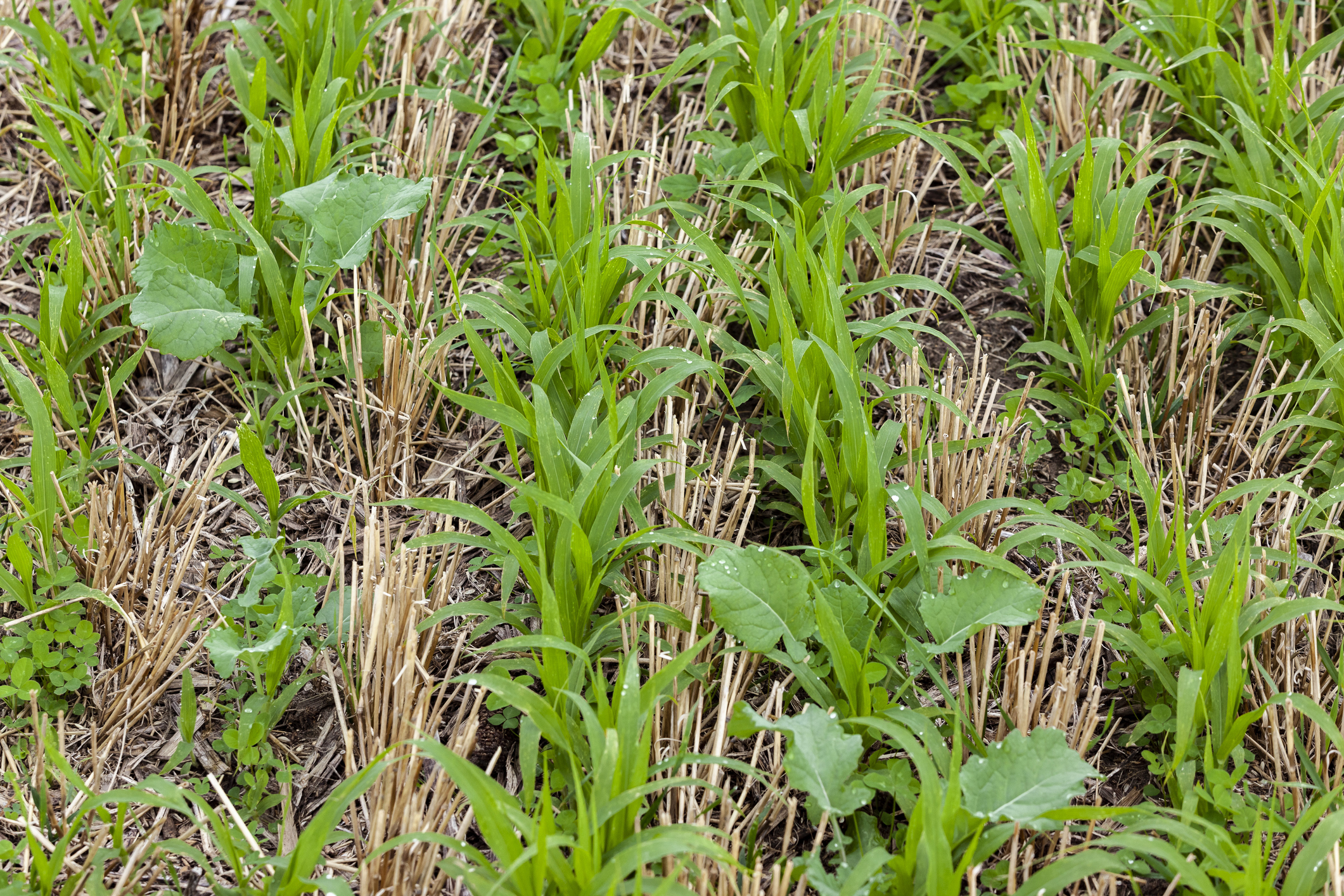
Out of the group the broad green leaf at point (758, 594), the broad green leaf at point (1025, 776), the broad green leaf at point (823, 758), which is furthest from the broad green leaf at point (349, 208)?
the broad green leaf at point (1025, 776)

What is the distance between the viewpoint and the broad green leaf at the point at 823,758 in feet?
5.14

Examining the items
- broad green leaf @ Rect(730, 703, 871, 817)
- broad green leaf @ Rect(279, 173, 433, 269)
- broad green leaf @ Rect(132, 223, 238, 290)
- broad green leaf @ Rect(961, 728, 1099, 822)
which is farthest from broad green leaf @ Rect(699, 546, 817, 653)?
broad green leaf @ Rect(132, 223, 238, 290)

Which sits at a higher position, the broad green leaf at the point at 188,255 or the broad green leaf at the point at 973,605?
the broad green leaf at the point at 188,255

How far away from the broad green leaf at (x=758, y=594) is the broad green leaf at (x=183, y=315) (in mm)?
1047

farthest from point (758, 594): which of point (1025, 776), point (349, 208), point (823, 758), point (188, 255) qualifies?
point (188, 255)

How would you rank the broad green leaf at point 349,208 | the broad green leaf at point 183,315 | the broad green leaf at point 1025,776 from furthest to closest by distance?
the broad green leaf at point 349,208, the broad green leaf at point 183,315, the broad green leaf at point 1025,776

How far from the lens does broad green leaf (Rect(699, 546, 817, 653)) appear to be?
1711mm

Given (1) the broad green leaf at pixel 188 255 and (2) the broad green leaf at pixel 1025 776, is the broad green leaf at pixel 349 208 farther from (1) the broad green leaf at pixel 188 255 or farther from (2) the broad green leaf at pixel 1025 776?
(2) the broad green leaf at pixel 1025 776

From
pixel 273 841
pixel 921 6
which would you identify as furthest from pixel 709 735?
pixel 921 6

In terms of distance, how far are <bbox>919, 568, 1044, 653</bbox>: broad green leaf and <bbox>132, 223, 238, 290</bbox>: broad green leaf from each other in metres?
1.47

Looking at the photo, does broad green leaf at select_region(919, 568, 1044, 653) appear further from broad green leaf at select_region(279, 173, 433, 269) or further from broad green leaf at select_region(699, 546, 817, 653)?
broad green leaf at select_region(279, 173, 433, 269)

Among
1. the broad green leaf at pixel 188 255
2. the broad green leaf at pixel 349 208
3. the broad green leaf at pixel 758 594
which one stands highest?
the broad green leaf at pixel 349 208

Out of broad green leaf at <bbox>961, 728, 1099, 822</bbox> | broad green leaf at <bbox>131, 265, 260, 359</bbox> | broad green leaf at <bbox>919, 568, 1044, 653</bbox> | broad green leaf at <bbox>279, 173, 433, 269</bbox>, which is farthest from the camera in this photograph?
broad green leaf at <bbox>279, 173, 433, 269</bbox>

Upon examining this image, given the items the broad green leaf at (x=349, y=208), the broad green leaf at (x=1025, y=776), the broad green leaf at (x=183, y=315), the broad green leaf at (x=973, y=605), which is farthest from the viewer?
the broad green leaf at (x=349, y=208)
